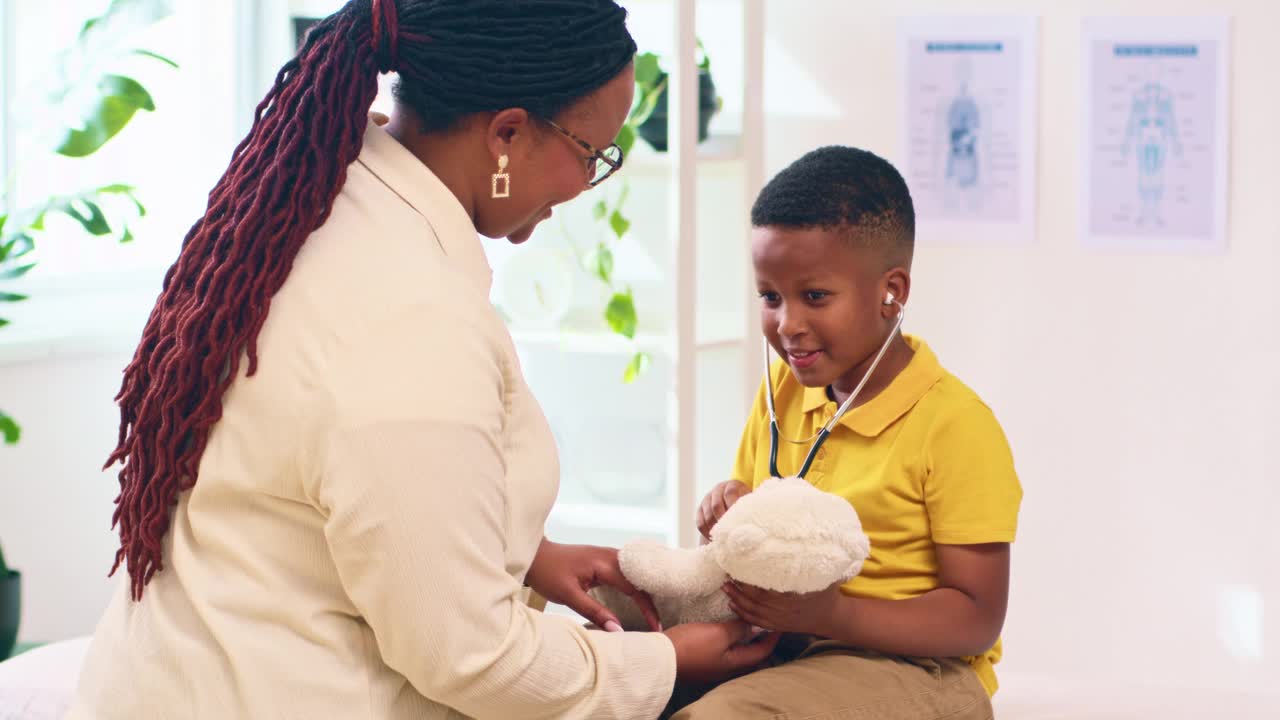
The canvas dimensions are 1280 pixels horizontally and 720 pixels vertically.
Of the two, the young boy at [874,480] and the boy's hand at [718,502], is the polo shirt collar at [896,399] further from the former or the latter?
the boy's hand at [718,502]

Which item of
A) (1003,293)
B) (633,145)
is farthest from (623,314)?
(1003,293)

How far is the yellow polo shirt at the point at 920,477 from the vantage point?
1.32 meters

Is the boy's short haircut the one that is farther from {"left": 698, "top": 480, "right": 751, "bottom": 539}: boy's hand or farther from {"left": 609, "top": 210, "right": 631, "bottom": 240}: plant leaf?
{"left": 609, "top": 210, "right": 631, "bottom": 240}: plant leaf

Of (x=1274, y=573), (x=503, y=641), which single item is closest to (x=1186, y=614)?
(x=1274, y=573)

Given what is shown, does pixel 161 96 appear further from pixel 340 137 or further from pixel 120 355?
pixel 340 137

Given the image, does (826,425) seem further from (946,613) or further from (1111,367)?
(1111,367)

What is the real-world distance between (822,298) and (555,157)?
1.36 ft

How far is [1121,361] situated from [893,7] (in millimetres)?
948

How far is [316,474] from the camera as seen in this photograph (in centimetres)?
94

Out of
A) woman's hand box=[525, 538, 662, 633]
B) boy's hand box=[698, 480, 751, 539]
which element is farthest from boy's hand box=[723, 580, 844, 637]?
boy's hand box=[698, 480, 751, 539]

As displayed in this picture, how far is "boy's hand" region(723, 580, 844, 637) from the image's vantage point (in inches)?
48.0

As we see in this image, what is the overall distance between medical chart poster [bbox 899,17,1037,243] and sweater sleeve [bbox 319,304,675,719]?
2.13 m

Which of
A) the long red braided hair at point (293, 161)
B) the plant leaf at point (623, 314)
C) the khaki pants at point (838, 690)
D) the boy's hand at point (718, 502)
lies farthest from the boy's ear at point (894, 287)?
the plant leaf at point (623, 314)

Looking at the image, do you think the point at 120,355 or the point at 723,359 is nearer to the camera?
the point at 723,359
